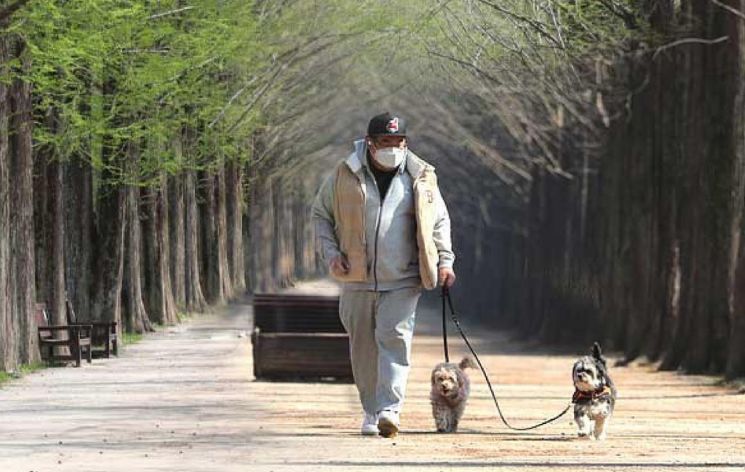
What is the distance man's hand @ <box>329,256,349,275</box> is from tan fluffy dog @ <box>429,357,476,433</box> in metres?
1.45

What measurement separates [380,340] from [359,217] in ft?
3.03

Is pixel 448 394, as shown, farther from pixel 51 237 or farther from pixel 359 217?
pixel 51 237

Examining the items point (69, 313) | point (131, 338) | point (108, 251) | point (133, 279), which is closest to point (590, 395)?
point (69, 313)

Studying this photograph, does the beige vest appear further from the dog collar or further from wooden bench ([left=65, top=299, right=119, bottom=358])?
wooden bench ([left=65, top=299, right=119, bottom=358])

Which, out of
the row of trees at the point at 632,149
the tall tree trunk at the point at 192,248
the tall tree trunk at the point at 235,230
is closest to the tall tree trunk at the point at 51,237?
the row of trees at the point at 632,149

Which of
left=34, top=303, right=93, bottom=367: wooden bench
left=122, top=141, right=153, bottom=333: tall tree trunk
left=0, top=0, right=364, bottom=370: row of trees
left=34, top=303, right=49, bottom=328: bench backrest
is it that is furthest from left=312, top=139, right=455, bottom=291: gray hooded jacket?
left=122, top=141, right=153, bottom=333: tall tree trunk

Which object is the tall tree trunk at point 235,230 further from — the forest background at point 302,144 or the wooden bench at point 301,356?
the wooden bench at point 301,356

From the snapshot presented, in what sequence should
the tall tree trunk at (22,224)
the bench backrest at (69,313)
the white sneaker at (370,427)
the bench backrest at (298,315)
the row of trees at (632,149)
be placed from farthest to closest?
the row of trees at (632,149), the bench backrest at (69,313), the bench backrest at (298,315), the tall tree trunk at (22,224), the white sneaker at (370,427)

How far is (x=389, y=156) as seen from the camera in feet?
53.3

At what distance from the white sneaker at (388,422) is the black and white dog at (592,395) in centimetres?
153

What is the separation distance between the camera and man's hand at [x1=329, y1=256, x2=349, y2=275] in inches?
631

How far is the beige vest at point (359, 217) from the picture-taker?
16078mm

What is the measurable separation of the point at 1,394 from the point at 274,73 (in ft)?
82.0

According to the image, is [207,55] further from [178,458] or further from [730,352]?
[178,458]
